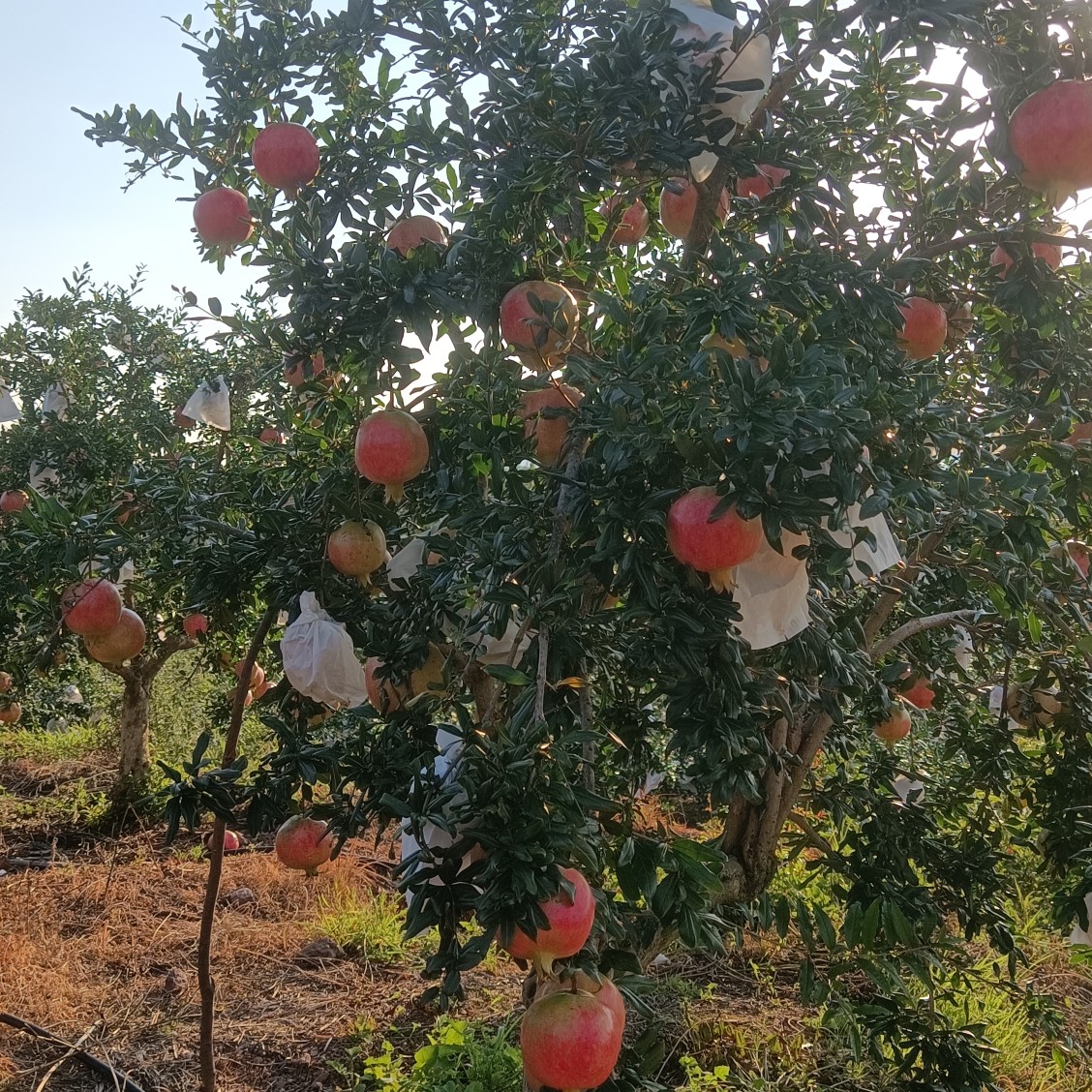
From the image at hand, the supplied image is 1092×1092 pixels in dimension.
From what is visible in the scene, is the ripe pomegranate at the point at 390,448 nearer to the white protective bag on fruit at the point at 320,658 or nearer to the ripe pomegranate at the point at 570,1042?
the white protective bag on fruit at the point at 320,658

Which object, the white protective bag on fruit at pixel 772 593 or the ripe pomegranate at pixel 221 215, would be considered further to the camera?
the ripe pomegranate at pixel 221 215

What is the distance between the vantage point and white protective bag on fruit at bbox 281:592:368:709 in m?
2.02

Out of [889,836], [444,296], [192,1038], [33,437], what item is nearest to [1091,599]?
[889,836]

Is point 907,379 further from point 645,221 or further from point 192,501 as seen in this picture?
point 192,501

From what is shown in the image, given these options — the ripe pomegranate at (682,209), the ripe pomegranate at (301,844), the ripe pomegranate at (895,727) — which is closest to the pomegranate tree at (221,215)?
the ripe pomegranate at (682,209)

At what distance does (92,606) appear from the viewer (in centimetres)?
258

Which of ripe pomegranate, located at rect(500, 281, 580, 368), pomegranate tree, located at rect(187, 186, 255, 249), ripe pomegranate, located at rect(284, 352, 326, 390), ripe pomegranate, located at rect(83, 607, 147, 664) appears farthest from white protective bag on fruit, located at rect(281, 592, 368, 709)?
ripe pomegranate, located at rect(83, 607, 147, 664)

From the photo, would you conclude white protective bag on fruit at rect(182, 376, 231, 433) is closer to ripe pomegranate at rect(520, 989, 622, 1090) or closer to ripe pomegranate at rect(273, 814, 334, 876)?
ripe pomegranate at rect(273, 814, 334, 876)

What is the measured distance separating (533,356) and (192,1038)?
10.9ft

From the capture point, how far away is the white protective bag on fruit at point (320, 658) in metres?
2.02

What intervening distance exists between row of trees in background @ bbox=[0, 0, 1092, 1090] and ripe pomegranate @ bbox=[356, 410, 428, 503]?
36 millimetres

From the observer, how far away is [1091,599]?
2221mm

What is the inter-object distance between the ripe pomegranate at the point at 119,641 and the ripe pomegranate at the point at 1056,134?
2.55m

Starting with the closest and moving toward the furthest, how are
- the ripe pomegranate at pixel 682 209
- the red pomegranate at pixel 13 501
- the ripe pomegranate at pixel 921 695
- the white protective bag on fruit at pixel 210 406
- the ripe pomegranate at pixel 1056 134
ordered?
the ripe pomegranate at pixel 1056 134, the ripe pomegranate at pixel 682 209, the ripe pomegranate at pixel 921 695, the white protective bag on fruit at pixel 210 406, the red pomegranate at pixel 13 501
